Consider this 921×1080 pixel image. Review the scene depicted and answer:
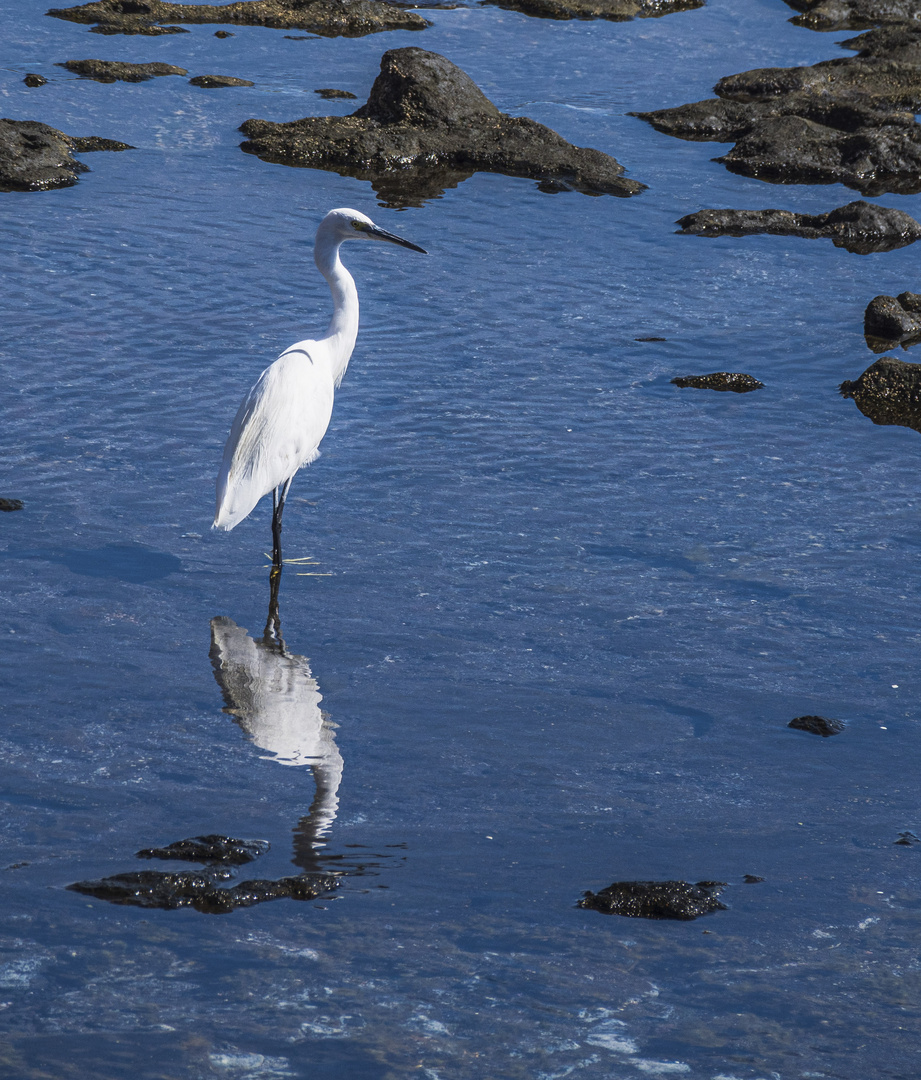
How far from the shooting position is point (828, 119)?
53.6ft

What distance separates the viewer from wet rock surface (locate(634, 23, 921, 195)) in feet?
48.3

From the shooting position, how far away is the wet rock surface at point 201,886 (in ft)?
13.1

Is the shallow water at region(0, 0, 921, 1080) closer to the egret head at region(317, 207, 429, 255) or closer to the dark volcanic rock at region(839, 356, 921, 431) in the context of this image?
the dark volcanic rock at region(839, 356, 921, 431)

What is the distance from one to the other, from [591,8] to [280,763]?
19.9m

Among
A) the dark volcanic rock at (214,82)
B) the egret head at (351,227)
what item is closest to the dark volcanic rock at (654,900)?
the egret head at (351,227)

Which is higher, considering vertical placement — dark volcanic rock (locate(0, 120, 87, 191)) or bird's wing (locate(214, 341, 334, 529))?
dark volcanic rock (locate(0, 120, 87, 191))

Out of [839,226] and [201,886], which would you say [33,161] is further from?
[201,886]

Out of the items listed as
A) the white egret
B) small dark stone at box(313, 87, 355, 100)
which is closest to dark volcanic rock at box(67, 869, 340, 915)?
the white egret

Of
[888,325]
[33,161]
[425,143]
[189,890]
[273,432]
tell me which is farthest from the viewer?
[425,143]

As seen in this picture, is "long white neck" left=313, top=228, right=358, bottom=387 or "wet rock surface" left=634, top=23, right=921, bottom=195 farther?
"wet rock surface" left=634, top=23, right=921, bottom=195

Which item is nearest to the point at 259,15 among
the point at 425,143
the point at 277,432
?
the point at 425,143

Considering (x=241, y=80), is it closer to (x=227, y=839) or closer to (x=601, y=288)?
(x=601, y=288)

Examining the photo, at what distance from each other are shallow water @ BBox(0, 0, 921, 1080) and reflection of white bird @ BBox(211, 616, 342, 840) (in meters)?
0.04

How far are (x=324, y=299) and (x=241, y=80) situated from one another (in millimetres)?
8170
